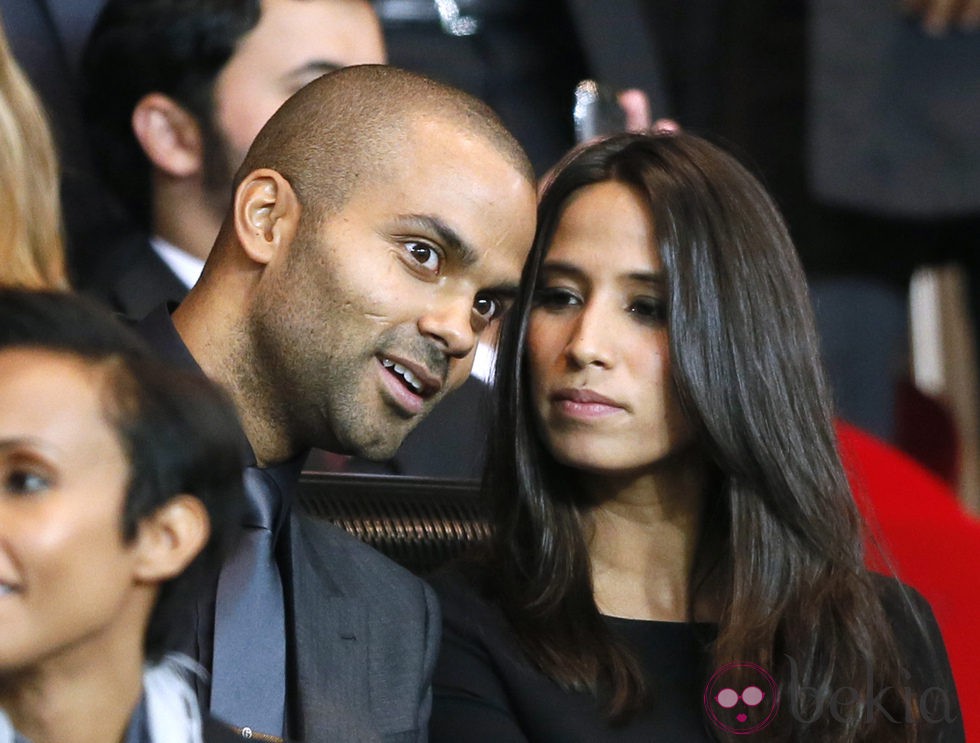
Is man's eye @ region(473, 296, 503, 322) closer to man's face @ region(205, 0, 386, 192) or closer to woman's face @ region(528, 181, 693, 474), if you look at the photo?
woman's face @ region(528, 181, 693, 474)

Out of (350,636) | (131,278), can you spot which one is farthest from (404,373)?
(131,278)

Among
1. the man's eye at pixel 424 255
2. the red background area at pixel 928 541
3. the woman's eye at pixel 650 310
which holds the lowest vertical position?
the red background area at pixel 928 541

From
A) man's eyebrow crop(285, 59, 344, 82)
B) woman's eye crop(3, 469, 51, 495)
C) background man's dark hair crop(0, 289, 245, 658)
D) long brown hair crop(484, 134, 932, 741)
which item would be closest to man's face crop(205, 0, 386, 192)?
man's eyebrow crop(285, 59, 344, 82)

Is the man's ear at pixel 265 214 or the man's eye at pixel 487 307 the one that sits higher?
the man's ear at pixel 265 214

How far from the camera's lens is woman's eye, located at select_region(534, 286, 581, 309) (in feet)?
5.43

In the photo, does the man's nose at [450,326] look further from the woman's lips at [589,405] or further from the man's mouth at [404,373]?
the woman's lips at [589,405]

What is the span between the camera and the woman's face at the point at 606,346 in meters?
1.59

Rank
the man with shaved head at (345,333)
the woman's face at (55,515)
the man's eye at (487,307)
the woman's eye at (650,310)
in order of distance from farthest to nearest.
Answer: the woman's eye at (650,310)
the man's eye at (487,307)
the man with shaved head at (345,333)
the woman's face at (55,515)

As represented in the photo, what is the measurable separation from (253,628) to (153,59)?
113 cm

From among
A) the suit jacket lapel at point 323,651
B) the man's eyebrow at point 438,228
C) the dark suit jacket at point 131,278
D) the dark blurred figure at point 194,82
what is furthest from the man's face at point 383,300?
the dark blurred figure at point 194,82

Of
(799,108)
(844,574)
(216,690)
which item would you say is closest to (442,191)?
(216,690)

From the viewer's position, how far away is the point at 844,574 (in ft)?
5.46

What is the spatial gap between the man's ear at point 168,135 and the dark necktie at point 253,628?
94cm

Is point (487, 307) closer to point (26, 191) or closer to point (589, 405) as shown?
point (589, 405)
